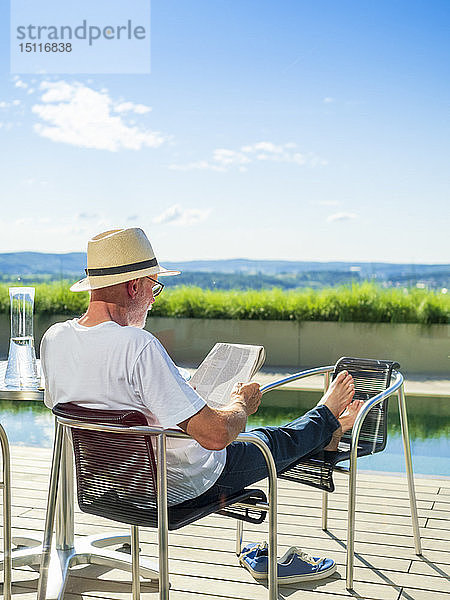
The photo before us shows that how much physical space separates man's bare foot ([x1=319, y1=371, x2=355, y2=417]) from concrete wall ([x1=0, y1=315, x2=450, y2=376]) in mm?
2731

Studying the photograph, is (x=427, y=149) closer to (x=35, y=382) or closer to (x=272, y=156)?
(x=272, y=156)

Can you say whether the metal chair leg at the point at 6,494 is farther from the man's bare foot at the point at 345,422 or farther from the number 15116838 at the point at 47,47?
the number 15116838 at the point at 47,47

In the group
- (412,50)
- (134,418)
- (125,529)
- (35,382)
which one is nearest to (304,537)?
(125,529)

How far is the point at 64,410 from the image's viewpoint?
6.98 ft

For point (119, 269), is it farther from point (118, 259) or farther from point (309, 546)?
point (309, 546)

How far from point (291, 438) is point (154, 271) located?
2.28ft

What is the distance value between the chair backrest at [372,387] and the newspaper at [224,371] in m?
0.62

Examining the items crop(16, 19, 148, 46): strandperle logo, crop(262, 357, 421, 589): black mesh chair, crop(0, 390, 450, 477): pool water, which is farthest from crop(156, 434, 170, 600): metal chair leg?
crop(16, 19, 148, 46): strandperle logo

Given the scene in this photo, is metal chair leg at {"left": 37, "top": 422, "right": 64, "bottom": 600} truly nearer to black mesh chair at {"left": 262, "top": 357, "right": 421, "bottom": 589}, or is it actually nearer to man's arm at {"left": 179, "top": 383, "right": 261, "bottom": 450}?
man's arm at {"left": 179, "top": 383, "right": 261, "bottom": 450}

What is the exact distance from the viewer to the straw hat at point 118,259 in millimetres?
2262

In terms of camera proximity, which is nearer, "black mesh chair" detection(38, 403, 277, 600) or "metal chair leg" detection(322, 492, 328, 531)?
"black mesh chair" detection(38, 403, 277, 600)

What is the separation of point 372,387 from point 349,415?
0.26 m

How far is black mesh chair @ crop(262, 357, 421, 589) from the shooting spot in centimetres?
270

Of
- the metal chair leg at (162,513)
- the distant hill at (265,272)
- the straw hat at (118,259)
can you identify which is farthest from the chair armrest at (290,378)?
the distant hill at (265,272)
